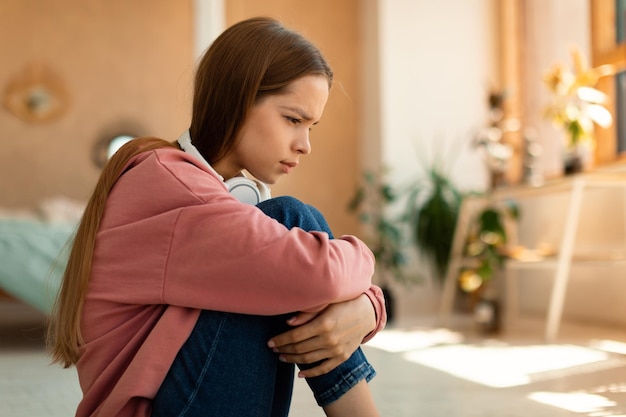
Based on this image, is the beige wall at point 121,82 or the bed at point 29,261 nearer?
the bed at point 29,261

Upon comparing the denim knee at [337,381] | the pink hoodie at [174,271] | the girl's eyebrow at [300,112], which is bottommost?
the denim knee at [337,381]

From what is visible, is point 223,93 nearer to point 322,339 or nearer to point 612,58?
point 322,339

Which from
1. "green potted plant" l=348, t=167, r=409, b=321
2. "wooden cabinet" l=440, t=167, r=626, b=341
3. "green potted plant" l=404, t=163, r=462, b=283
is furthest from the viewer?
"green potted plant" l=404, t=163, r=462, b=283

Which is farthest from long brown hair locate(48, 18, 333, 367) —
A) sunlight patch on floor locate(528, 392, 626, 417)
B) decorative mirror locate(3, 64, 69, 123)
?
decorative mirror locate(3, 64, 69, 123)

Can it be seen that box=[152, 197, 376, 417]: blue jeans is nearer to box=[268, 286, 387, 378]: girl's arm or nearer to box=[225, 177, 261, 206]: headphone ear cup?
A: box=[268, 286, 387, 378]: girl's arm

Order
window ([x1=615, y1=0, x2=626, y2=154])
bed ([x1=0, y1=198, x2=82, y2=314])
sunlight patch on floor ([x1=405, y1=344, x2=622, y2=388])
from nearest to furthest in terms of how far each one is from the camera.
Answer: sunlight patch on floor ([x1=405, y1=344, x2=622, y2=388]), bed ([x1=0, y1=198, x2=82, y2=314]), window ([x1=615, y1=0, x2=626, y2=154])

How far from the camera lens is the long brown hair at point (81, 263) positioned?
41.5 inches

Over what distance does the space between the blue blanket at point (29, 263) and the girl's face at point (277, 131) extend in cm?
205

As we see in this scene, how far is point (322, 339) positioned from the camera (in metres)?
1.03

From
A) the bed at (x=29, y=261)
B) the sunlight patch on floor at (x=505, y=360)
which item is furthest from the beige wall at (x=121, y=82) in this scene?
the sunlight patch on floor at (x=505, y=360)

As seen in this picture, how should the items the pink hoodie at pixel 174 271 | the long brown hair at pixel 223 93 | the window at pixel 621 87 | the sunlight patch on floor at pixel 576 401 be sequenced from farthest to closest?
the window at pixel 621 87 → the sunlight patch on floor at pixel 576 401 → the long brown hair at pixel 223 93 → the pink hoodie at pixel 174 271

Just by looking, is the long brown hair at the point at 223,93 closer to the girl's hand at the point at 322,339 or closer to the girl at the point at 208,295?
the girl at the point at 208,295

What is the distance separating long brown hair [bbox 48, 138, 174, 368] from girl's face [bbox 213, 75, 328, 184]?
14 centimetres

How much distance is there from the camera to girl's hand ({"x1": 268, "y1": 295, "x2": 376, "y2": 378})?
1.03 metres
